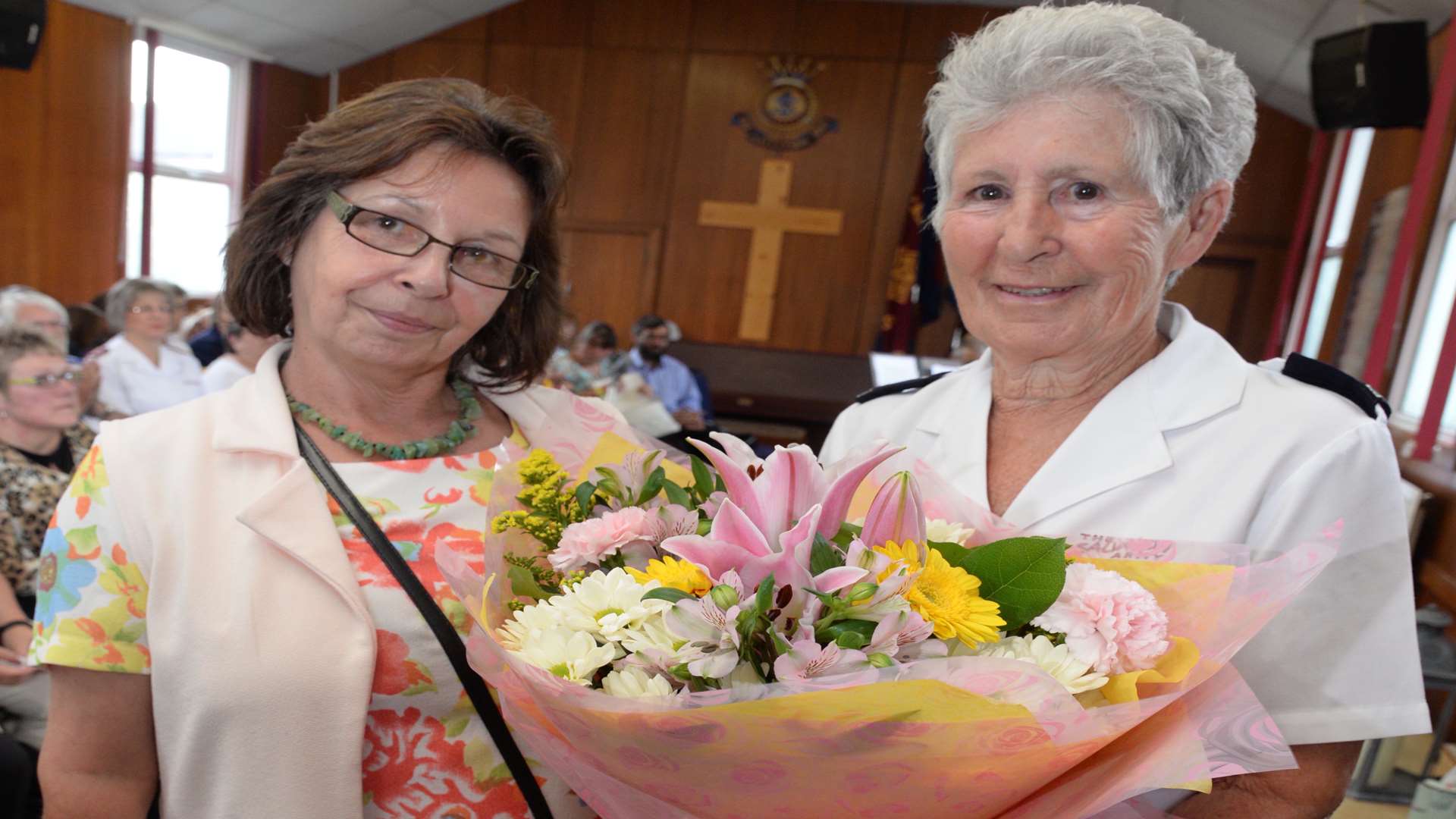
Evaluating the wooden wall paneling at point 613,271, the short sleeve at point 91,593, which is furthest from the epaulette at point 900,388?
the wooden wall paneling at point 613,271

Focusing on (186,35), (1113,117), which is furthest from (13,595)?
(186,35)

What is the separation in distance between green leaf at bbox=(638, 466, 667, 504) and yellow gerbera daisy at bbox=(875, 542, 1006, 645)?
0.71ft

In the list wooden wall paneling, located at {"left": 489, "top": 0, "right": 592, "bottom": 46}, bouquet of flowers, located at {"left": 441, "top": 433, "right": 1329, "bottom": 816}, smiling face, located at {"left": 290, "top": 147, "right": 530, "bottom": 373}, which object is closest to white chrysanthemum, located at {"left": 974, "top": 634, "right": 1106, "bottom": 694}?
bouquet of flowers, located at {"left": 441, "top": 433, "right": 1329, "bottom": 816}

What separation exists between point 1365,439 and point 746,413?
7.35 meters

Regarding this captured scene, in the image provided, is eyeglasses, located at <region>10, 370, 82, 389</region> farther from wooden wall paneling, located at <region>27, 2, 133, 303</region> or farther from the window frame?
wooden wall paneling, located at <region>27, 2, 133, 303</region>

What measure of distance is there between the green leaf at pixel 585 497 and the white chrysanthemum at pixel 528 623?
113mm

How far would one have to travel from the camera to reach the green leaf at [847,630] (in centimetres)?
65

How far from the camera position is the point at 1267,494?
37.9 inches

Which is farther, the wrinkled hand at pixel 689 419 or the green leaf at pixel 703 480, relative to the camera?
the wrinkled hand at pixel 689 419

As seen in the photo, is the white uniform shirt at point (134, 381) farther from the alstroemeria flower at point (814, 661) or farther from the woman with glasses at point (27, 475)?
the alstroemeria flower at point (814, 661)

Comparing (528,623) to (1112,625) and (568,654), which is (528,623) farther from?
(1112,625)

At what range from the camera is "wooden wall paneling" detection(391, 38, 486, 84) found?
9.05 m

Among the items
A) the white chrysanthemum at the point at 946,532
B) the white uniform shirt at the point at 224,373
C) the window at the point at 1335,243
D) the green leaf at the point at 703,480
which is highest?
the window at the point at 1335,243

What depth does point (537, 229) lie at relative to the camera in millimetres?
1354
